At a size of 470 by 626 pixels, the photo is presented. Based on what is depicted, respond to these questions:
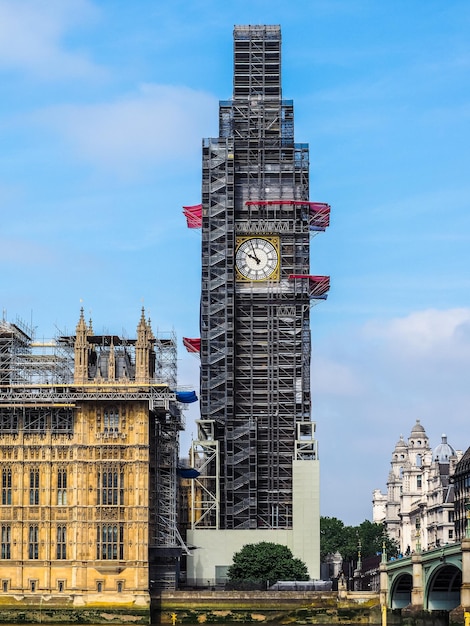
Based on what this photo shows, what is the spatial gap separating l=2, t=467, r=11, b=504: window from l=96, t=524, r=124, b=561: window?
10.4 metres

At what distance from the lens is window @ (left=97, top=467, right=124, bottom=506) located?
153 metres

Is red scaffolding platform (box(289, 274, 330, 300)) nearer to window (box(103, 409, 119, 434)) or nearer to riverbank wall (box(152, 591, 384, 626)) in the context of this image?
window (box(103, 409, 119, 434))

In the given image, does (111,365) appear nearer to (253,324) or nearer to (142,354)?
(142,354)

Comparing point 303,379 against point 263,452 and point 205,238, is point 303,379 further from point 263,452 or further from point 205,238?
point 205,238

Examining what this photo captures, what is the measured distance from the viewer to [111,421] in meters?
154

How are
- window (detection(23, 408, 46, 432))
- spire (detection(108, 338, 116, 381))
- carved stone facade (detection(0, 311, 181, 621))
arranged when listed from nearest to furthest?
carved stone facade (detection(0, 311, 181, 621)), window (detection(23, 408, 46, 432)), spire (detection(108, 338, 116, 381))

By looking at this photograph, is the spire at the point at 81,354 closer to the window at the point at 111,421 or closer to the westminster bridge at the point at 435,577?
the window at the point at 111,421

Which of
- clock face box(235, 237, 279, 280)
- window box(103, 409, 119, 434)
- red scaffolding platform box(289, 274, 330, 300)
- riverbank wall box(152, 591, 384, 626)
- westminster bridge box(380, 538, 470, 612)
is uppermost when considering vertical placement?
clock face box(235, 237, 279, 280)

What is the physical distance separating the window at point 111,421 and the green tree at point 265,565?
23.7 metres

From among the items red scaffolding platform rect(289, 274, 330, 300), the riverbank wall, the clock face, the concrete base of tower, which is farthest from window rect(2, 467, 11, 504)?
red scaffolding platform rect(289, 274, 330, 300)

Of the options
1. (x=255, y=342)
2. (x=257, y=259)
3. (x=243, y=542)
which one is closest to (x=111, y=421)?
(x=243, y=542)

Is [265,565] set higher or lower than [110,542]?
lower

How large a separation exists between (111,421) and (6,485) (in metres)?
13.2

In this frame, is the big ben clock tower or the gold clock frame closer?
the big ben clock tower
